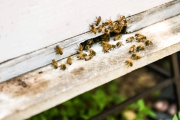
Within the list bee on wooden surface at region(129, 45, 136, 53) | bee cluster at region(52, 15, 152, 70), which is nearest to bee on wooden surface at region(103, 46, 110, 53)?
bee cluster at region(52, 15, 152, 70)

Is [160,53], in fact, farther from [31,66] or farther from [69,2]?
[31,66]

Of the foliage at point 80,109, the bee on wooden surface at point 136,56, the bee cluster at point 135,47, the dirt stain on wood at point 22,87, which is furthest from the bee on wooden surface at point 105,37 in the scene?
the foliage at point 80,109

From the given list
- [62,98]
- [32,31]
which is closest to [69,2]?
[32,31]

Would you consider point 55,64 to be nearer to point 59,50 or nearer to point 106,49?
point 59,50

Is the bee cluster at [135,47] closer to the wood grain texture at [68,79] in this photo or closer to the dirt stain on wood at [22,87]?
the wood grain texture at [68,79]

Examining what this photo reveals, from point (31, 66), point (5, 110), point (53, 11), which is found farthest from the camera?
point (31, 66)

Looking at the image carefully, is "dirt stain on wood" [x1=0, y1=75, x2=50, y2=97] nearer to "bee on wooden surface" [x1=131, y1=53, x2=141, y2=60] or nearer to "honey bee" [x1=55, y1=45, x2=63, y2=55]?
"honey bee" [x1=55, y1=45, x2=63, y2=55]
